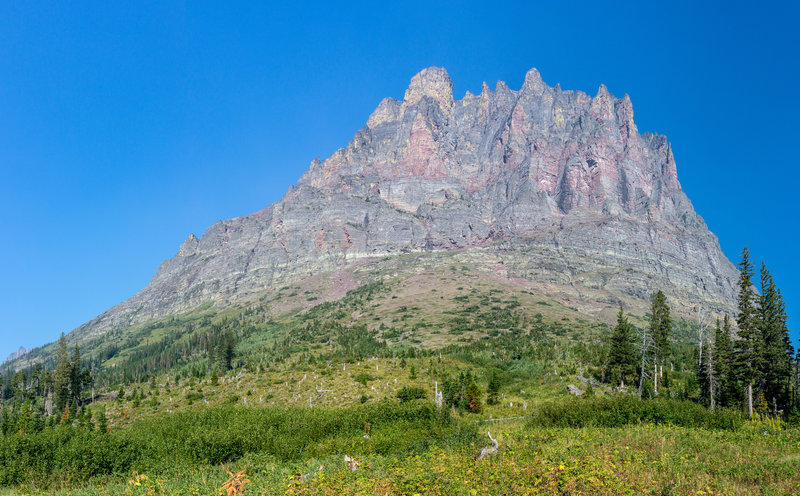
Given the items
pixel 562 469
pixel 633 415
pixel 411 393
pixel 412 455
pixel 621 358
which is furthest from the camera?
pixel 621 358

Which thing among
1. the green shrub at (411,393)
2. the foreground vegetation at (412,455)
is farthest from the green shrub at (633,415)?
the green shrub at (411,393)

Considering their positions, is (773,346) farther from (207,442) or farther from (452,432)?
(207,442)

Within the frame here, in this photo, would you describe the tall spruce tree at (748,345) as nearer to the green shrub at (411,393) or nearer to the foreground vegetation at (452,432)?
the foreground vegetation at (452,432)

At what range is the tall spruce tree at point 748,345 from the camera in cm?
4644

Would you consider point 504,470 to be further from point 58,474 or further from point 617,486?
point 58,474

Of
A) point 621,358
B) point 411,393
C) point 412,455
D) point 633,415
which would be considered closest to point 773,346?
point 621,358

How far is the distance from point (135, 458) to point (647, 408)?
29.9 m

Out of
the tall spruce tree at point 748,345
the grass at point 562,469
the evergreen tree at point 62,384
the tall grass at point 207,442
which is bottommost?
the evergreen tree at point 62,384

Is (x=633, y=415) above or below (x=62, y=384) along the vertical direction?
A: above

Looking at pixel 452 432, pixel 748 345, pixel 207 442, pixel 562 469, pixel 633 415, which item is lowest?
pixel 207 442

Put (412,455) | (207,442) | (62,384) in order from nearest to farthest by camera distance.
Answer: (412,455), (207,442), (62,384)

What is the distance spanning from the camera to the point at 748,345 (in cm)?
4697

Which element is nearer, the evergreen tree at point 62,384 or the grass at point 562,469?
the grass at point 562,469

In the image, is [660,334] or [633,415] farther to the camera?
[660,334]
